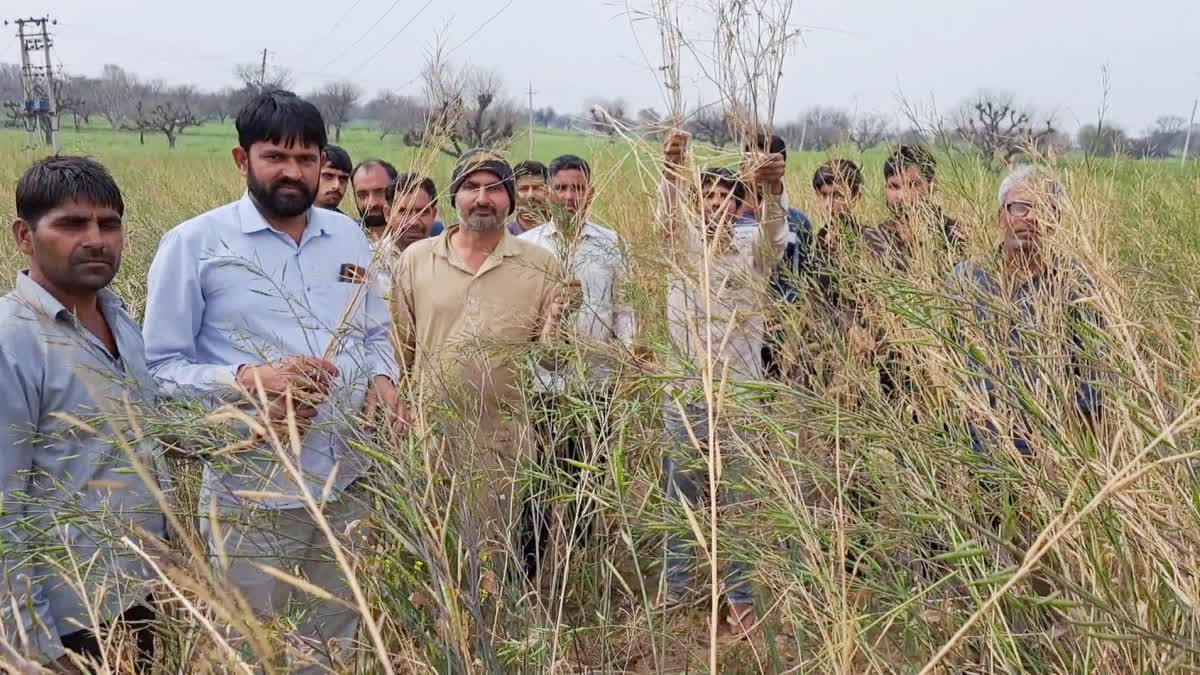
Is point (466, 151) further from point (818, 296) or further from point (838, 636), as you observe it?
point (838, 636)

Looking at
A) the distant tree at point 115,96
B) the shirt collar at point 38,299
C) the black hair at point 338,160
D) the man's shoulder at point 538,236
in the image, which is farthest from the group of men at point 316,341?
the distant tree at point 115,96

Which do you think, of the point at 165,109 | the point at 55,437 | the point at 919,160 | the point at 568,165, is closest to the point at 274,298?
the point at 55,437

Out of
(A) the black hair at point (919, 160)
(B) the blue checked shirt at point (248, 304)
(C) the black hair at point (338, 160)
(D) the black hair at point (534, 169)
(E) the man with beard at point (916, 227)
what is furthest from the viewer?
(C) the black hair at point (338, 160)

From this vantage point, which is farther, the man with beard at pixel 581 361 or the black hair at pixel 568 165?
the black hair at pixel 568 165

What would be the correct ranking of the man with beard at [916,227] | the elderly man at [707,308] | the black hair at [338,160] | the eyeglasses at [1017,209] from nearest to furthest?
the elderly man at [707,308] → the man with beard at [916,227] → the eyeglasses at [1017,209] → the black hair at [338,160]

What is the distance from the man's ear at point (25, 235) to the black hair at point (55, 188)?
0.01 m

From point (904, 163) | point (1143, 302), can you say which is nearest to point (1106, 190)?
point (904, 163)

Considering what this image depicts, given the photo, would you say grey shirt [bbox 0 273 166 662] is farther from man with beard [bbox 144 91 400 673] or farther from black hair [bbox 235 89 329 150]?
black hair [bbox 235 89 329 150]

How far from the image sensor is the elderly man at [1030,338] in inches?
56.3

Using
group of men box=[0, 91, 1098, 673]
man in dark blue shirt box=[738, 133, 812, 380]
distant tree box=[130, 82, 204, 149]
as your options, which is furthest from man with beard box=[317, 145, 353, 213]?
distant tree box=[130, 82, 204, 149]

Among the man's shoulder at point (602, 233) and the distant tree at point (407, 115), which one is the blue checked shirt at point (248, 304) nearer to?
the distant tree at point (407, 115)

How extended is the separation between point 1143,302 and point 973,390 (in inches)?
16.6

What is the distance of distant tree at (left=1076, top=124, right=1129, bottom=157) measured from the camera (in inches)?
99.9

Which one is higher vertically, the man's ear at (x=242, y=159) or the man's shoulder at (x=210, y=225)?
the man's ear at (x=242, y=159)
